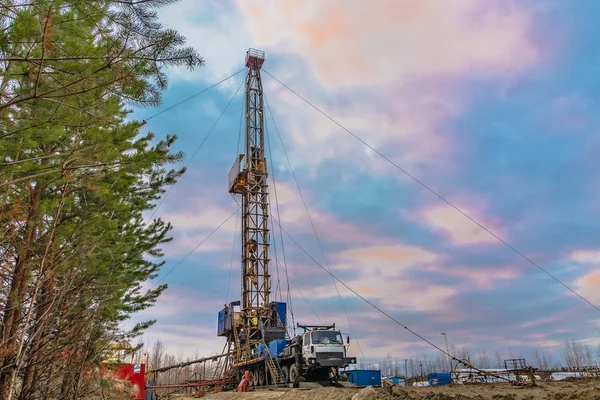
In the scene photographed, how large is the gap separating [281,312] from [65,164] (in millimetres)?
28929

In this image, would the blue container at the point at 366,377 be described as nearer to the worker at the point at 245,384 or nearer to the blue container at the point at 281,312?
the worker at the point at 245,384

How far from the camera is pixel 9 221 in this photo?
7.12m

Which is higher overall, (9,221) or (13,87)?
(13,87)

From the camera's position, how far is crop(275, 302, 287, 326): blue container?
104ft

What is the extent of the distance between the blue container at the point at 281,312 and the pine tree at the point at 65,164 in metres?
21.3

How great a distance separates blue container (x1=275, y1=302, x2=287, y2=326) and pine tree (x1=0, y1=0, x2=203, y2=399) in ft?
69.8

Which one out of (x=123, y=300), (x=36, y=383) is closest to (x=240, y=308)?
(x=123, y=300)

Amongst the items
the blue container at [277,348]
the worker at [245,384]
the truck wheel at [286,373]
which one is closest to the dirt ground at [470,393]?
the truck wheel at [286,373]

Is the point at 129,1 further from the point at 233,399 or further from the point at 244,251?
the point at 244,251

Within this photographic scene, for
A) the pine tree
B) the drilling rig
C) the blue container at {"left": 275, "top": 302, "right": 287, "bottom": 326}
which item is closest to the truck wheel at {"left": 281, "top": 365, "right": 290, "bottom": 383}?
the drilling rig

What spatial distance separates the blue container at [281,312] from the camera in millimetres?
31731

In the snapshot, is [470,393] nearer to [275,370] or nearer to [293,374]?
[293,374]

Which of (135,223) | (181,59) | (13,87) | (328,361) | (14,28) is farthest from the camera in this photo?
(328,361)

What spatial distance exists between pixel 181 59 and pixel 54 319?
4811 millimetres
